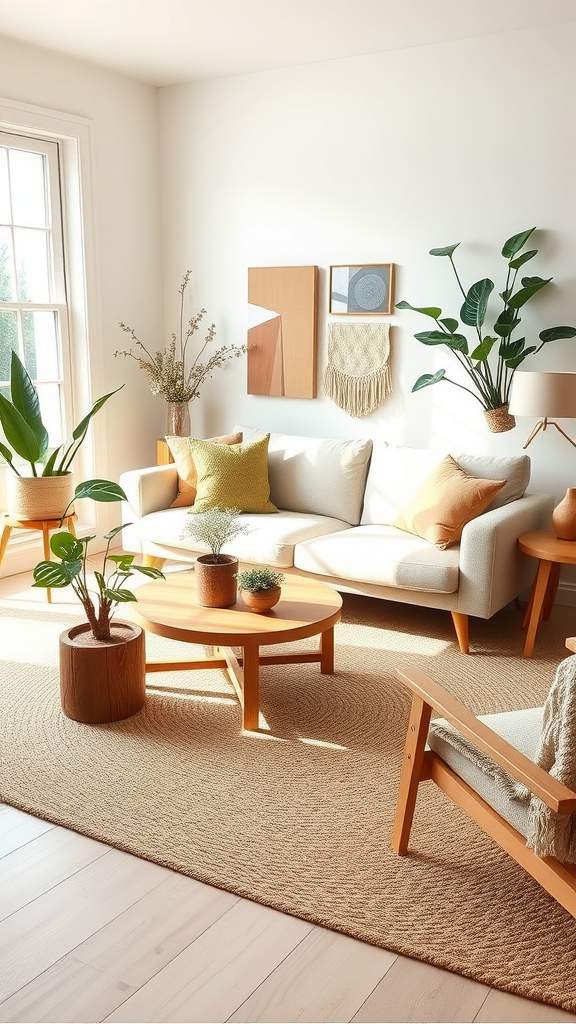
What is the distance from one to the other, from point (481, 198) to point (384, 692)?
102 inches

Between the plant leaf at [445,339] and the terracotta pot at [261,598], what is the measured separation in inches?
71.6

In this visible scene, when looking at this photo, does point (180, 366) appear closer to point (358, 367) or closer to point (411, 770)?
point (358, 367)

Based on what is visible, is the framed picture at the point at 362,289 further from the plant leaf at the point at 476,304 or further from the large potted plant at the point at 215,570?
the large potted plant at the point at 215,570

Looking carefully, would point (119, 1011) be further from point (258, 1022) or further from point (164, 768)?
point (164, 768)

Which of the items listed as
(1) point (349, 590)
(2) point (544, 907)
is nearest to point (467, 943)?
(2) point (544, 907)

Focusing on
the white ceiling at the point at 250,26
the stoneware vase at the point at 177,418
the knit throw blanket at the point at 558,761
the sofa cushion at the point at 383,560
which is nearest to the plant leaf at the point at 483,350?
the sofa cushion at the point at 383,560

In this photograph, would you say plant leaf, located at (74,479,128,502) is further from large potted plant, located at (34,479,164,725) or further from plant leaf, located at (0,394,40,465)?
plant leaf, located at (0,394,40,465)

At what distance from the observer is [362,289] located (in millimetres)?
4793

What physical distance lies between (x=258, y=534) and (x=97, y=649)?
139 centimetres

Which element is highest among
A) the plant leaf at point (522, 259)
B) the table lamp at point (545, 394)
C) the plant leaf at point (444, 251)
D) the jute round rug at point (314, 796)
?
the plant leaf at point (444, 251)

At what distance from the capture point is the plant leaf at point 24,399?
4.12 meters

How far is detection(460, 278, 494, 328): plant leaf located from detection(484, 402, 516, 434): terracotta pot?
1.40 ft

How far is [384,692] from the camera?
10.8 ft

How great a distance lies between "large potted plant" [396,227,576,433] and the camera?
4152 mm
